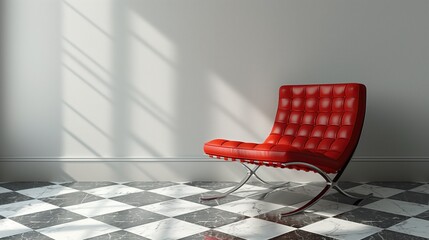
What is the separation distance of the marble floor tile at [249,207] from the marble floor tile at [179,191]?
1.49ft

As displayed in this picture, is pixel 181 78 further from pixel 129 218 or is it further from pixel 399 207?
pixel 399 207

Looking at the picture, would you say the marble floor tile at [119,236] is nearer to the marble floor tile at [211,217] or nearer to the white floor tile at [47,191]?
the marble floor tile at [211,217]

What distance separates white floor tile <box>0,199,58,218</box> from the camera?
10.5 feet

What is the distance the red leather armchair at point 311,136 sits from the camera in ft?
10.2

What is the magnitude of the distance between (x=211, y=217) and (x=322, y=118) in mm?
1251

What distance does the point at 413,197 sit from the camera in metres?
3.62

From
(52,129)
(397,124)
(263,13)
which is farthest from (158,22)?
(397,124)

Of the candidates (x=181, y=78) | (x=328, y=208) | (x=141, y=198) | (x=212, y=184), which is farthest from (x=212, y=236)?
(x=181, y=78)

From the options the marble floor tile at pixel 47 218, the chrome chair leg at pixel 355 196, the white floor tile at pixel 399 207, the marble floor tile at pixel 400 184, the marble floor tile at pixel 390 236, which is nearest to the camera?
the marble floor tile at pixel 390 236

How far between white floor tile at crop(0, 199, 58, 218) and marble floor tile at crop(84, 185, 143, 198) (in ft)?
1.47

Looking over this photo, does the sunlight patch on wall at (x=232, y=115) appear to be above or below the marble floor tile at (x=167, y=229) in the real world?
above

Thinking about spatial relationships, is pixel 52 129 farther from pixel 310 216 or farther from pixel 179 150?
pixel 310 216

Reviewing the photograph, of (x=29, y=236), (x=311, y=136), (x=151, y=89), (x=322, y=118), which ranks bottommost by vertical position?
(x=29, y=236)

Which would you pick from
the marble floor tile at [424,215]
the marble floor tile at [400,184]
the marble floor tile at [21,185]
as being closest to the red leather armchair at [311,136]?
the marble floor tile at [424,215]
